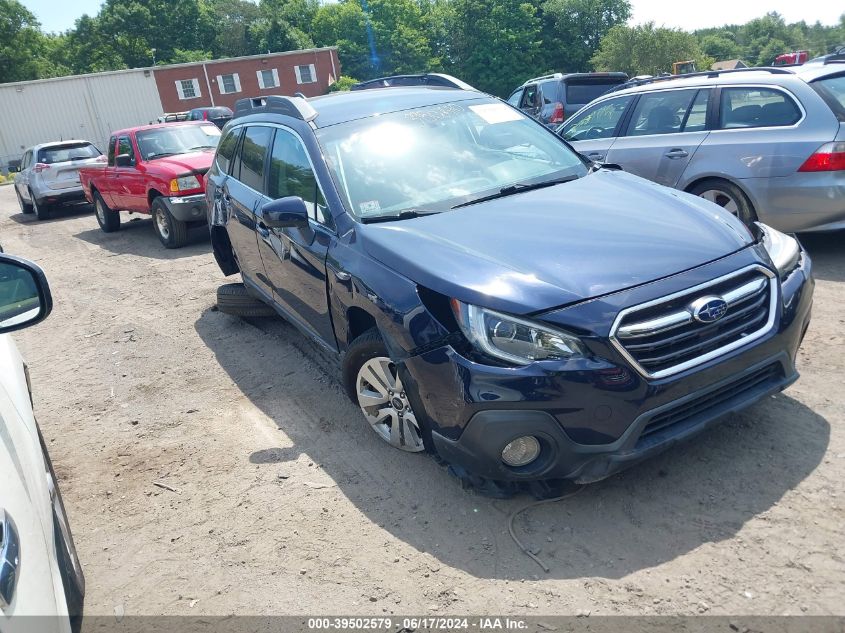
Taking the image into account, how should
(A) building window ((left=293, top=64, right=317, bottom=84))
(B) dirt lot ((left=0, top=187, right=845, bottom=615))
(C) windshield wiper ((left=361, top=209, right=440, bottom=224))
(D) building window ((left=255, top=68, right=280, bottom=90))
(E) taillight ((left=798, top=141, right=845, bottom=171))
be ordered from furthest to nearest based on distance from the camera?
(A) building window ((left=293, top=64, right=317, bottom=84)) < (D) building window ((left=255, top=68, right=280, bottom=90)) < (E) taillight ((left=798, top=141, right=845, bottom=171)) < (C) windshield wiper ((left=361, top=209, right=440, bottom=224)) < (B) dirt lot ((left=0, top=187, right=845, bottom=615))

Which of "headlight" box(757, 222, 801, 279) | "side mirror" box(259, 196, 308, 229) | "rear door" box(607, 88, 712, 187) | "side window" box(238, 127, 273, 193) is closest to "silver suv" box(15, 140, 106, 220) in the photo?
"side window" box(238, 127, 273, 193)

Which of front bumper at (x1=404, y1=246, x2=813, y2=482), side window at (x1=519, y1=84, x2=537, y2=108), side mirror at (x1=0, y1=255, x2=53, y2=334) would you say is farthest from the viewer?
side window at (x1=519, y1=84, x2=537, y2=108)

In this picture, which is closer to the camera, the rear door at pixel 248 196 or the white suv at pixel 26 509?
the white suv at pixel 26 509

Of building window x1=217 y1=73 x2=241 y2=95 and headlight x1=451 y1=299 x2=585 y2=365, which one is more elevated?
building window x1=217 y1=73 x2=241 y2=95

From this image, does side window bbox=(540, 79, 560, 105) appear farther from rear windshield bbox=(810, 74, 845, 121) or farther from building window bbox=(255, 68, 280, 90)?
building window bbox=(255, 68, 280, 90)

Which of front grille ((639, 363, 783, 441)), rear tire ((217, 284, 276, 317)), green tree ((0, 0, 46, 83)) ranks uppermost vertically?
green tree ((0, 0, 46, 83))

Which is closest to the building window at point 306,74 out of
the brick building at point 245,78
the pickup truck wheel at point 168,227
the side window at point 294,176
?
the brick building at point 245,78

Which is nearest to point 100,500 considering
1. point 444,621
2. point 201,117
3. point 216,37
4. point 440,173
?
point 444,621

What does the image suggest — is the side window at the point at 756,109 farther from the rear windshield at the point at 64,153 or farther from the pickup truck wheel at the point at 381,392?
the rear windshield at the point at 64,153

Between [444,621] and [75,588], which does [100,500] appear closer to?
Result: [75,588]

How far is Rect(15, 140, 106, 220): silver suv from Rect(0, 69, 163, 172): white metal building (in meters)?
30.0

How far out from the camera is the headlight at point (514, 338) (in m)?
2.89

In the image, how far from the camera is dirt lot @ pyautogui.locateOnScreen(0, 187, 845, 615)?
2.75 metres

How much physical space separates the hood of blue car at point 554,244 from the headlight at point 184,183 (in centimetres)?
698
